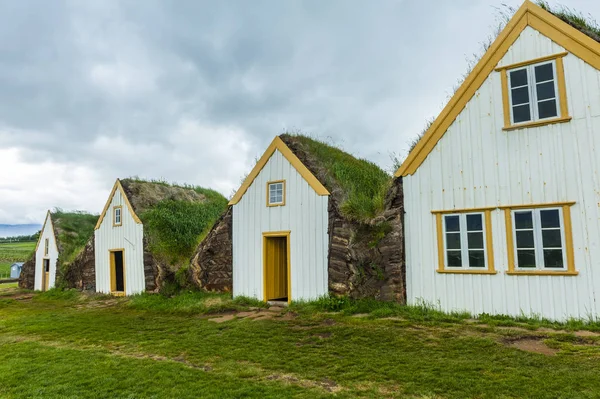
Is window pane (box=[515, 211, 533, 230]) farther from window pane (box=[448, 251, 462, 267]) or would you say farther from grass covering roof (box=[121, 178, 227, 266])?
grass covering roof (box=[121, 178, 227, 266])

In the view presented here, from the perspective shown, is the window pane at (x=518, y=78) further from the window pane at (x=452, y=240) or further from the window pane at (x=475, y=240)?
the window pane at (x=452, y=240)

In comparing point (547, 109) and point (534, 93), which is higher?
point (534, 93)

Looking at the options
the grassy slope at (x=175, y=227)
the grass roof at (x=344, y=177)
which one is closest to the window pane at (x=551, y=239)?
the grass roof at (x=344, y=177)

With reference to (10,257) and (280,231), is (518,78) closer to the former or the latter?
(280,231)

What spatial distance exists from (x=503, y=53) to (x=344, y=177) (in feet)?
20.0

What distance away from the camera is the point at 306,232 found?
13547 mm

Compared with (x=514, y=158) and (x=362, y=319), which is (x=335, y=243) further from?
(x=514, y=158)

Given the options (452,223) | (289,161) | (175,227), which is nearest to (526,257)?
(452,223)

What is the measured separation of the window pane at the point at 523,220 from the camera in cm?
974

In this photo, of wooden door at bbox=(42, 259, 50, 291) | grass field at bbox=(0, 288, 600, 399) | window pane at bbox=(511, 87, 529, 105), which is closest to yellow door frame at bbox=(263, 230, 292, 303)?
grass field at bbox=(0, 288, 600, 399)

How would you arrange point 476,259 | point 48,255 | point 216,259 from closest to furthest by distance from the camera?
point 476,259 → point 216,259 → point 48,255

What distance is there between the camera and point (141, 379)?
6812 millimetres

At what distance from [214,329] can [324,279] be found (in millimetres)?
3740

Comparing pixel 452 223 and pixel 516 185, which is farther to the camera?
pixel 452 223
